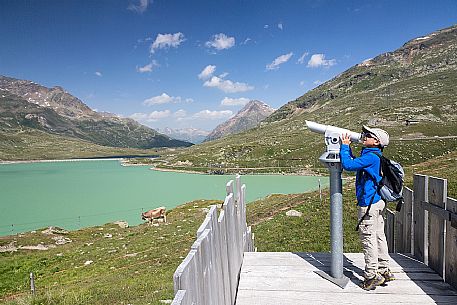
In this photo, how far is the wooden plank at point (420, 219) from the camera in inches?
210

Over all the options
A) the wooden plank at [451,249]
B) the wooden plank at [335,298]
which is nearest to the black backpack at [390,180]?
the wooden plank at [451,249]

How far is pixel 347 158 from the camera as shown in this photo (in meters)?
4.75

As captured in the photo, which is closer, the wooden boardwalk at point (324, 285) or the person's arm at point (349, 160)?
the wooden boardwalk at point (324, 285)

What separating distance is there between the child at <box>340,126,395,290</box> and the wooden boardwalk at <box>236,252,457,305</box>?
230mm

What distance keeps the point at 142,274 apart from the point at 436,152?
329ft

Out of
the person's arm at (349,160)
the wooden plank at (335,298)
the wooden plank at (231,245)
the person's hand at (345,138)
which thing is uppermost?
the person's hand at (345,138)

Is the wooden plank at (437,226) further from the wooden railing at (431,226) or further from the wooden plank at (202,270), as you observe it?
the wooden plank at (202,270)

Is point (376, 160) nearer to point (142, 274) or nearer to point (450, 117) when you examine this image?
point (142, 274)

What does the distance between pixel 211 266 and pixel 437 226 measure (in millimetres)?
3595

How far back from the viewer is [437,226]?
4965 mm

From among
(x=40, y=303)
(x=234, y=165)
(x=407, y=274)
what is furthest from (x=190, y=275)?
(x=234, y=165)

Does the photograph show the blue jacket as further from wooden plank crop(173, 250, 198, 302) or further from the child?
wooden plank crop(173, 250, 198, 302)

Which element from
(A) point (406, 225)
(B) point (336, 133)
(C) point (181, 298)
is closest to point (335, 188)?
(B) point (336, 133)

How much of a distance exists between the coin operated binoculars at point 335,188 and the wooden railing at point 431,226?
4.41 feet
